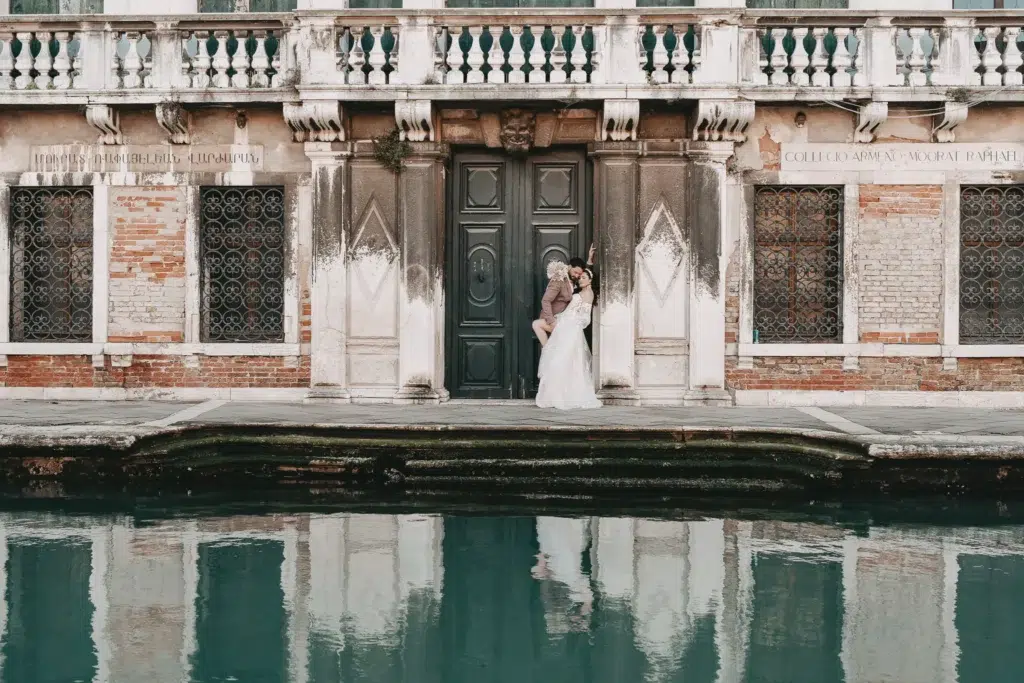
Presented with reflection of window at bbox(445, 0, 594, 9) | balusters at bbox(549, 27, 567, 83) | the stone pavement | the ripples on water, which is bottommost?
the ripples on water

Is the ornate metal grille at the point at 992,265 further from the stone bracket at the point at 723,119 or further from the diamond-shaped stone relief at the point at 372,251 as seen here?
the diamond-shaped stone relief at the point at 372,251

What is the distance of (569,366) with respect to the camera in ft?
45.4

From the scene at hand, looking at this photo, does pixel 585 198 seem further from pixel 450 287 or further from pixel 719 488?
pixel 719 488

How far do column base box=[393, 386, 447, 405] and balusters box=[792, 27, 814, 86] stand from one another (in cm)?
539

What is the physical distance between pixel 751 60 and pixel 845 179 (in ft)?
5.73

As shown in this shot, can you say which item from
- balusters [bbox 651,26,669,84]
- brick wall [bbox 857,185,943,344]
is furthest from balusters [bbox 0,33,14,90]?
brick wall [bbox 857,185,943,344]

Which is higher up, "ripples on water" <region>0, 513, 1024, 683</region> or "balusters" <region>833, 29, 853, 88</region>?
"balusters" <region>833, 29, 853, 88</region>

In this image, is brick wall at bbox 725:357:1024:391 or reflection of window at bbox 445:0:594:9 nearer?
brick wall at bbox 725:357:1024:391

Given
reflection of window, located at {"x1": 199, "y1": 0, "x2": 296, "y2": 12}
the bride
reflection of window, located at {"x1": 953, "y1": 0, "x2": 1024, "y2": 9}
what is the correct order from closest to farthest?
the bride < reflection of window, located at {"x1": 953, "y1": 0, "x2": 1024, "y2": 9} < reflection of window, located at {"x1": 199, "y1": 0, "x2": 296, "y2": 12}

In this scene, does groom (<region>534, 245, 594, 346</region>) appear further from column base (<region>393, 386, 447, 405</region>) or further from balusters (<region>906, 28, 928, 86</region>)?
balusters (<region>906, 28, 928, 86</region>)

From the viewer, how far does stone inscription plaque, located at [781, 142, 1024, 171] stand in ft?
47.4

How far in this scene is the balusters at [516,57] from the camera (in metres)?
13.9

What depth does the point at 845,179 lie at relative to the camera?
14.5m

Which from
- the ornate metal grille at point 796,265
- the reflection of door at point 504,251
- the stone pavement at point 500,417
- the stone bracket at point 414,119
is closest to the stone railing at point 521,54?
the stone bracket at point 414,119
